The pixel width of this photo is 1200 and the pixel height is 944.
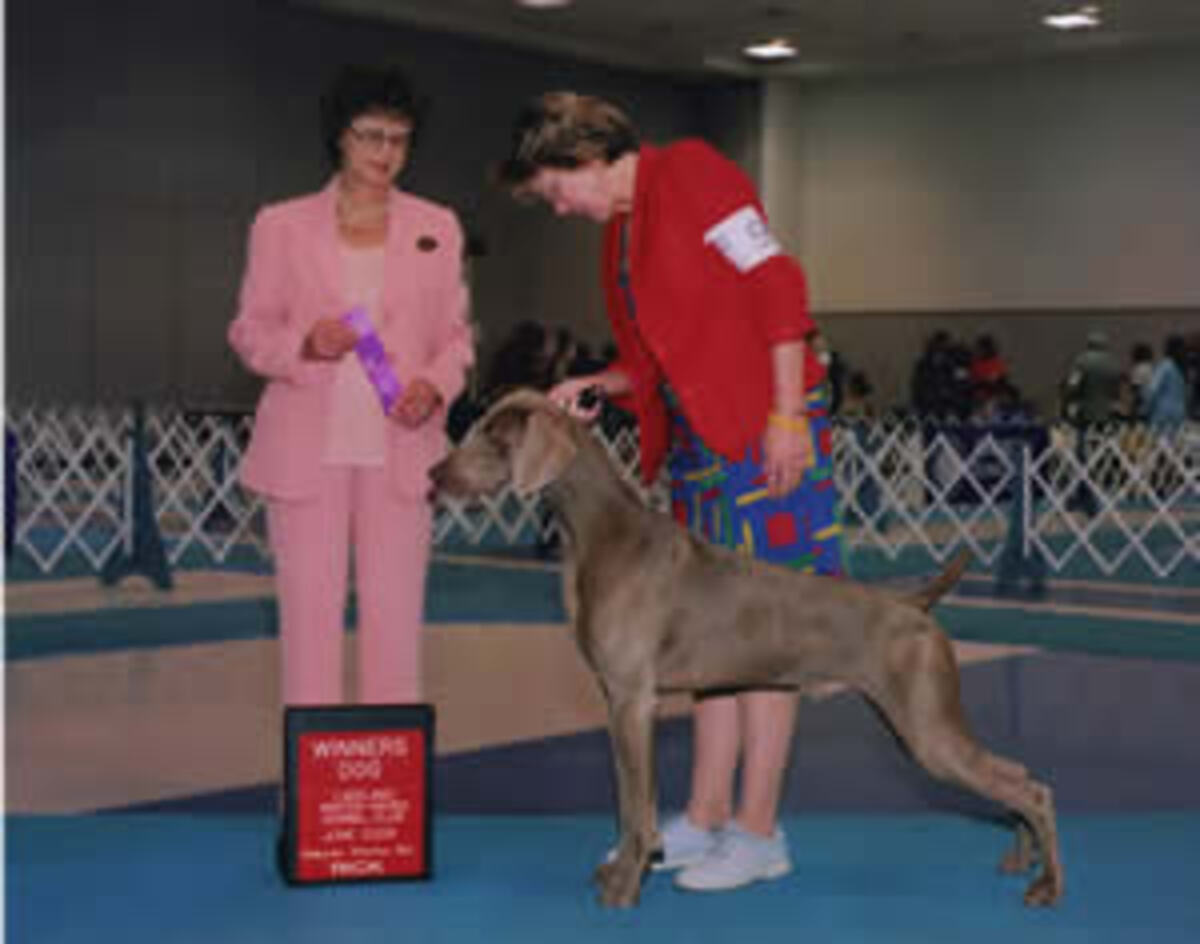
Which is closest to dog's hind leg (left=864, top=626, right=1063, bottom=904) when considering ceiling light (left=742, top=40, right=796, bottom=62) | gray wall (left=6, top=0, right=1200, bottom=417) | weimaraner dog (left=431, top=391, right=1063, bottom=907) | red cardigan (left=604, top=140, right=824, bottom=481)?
weimaraner dog (left=431, top=391, right=1063, bottom=907)

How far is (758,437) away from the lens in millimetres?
3035

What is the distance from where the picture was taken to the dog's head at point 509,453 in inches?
116

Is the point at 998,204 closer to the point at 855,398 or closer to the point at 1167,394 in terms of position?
the point at 855,398

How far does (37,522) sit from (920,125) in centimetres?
1089

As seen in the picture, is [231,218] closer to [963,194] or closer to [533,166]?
[963,194]

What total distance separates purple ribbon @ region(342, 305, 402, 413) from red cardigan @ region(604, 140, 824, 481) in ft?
1.48

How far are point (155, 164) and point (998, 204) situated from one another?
26.7 ft

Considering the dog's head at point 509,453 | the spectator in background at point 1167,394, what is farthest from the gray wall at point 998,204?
the dog's head at point 509,453

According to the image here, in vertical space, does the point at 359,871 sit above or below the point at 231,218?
below

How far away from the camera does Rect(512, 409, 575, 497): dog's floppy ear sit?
2951mm

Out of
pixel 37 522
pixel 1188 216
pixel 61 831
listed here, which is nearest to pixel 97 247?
pixel 37 522

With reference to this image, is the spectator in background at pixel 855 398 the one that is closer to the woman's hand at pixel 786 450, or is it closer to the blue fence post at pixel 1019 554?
the blue fence post at pixel 1019 554

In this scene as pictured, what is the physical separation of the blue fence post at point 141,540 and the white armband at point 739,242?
5.36 m

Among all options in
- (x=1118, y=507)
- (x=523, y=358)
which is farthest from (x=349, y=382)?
(x=1118, y=507)
